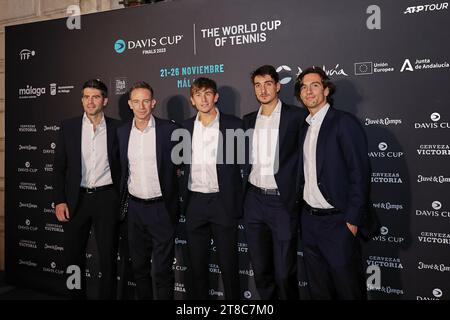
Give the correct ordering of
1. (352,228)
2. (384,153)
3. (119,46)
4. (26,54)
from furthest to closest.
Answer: (26,54) < (119,46) < (384,153) < (352,228)

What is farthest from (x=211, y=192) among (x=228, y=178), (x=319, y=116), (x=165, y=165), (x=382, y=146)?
(x=382, y=146)

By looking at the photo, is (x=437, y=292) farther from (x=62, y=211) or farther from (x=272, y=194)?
(x=62, y=211)

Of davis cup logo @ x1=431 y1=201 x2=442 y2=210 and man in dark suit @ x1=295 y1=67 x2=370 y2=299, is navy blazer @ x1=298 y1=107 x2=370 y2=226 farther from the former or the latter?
davis cup logo @ x1=431 y1=201 x2=442 y2=210

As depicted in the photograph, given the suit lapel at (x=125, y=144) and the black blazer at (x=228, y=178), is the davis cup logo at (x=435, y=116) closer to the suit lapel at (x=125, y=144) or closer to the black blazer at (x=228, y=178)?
the black blazer at (x=228, y=178)

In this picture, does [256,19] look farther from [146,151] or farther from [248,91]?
[146,151]

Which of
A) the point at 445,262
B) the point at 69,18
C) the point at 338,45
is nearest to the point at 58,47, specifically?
the point at 69,18

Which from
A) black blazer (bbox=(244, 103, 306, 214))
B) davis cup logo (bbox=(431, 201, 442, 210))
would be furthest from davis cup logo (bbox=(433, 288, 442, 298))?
black blazer (bbox=(244, 103, 306, 214))

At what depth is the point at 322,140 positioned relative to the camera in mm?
2465

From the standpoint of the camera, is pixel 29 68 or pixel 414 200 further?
pixel 29 68

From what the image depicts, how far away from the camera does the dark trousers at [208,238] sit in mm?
2844

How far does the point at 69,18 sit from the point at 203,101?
7.00 feet

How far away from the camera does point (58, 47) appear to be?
4.12 meters

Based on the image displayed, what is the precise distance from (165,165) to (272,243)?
3.36 feet
